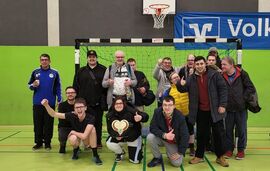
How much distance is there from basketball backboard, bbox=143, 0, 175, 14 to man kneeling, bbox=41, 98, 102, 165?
13.8 ft

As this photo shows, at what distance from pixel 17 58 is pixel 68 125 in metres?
3.57

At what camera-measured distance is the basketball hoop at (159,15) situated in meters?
8.55

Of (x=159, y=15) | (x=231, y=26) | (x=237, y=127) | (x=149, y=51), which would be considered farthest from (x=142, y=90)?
(x=231, y=26)

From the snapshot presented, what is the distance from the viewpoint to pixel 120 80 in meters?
5.54

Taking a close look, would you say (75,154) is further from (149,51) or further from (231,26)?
(231,26)

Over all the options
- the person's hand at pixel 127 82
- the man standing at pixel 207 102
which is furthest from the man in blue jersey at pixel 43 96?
the man standing at pixel 207 102

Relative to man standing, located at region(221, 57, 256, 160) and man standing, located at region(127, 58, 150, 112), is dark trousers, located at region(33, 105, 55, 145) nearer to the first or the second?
man standing, located at region(127, 58, 150, 112)

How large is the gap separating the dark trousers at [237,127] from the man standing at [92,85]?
7.07ft

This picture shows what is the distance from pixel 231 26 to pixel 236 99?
393 centimetres

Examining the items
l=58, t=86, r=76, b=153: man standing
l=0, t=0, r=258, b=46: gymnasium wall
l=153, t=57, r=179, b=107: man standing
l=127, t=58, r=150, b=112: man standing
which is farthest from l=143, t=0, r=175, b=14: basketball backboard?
l=58, t=86, r=76, b=153: man standing

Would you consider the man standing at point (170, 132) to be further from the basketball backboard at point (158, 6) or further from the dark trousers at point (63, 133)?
the basketball backboard at point (158, 6)

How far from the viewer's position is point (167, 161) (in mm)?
5203

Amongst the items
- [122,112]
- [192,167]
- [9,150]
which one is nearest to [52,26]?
[9,150]

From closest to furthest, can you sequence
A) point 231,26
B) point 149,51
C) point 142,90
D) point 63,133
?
point 63,133 → point 142,90 → point 149,51 → point 231,26
